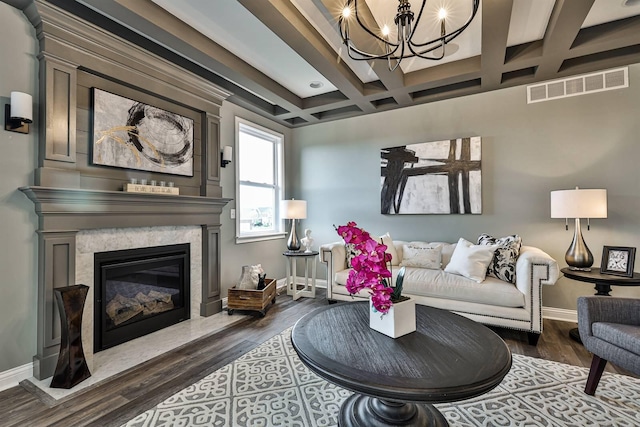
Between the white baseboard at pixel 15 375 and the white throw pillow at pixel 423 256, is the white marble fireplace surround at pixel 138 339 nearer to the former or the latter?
the white baseboard at pixel 15 375

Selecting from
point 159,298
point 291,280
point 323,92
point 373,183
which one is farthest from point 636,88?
point 159,298

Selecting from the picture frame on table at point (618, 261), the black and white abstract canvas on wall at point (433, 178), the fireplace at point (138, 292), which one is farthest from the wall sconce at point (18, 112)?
the picture frame on table at point (618, 261)

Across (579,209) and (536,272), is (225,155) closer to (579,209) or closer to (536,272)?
(536,272)

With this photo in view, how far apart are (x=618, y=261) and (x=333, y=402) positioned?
2844 mm

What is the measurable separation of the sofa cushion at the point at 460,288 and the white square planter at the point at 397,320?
146 cm

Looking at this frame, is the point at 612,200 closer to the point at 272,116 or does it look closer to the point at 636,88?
the point at 636,88

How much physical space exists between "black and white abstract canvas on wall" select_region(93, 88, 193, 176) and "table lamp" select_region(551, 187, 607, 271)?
148 inches

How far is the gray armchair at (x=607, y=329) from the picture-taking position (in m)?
1.68

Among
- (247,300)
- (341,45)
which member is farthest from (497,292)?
(341,45)

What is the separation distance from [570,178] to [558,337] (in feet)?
5.47

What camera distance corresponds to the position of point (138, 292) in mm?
2828

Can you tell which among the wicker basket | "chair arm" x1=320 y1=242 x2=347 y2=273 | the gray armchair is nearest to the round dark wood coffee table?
the gray armchair

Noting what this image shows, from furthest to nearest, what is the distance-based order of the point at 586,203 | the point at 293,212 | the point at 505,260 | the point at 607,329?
the point at 293,212 < the point at 505,260 < the point at 586,203 < the point at 607,329

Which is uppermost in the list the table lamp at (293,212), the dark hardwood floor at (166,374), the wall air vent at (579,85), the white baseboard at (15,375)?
the wall air vent at (579,85)
